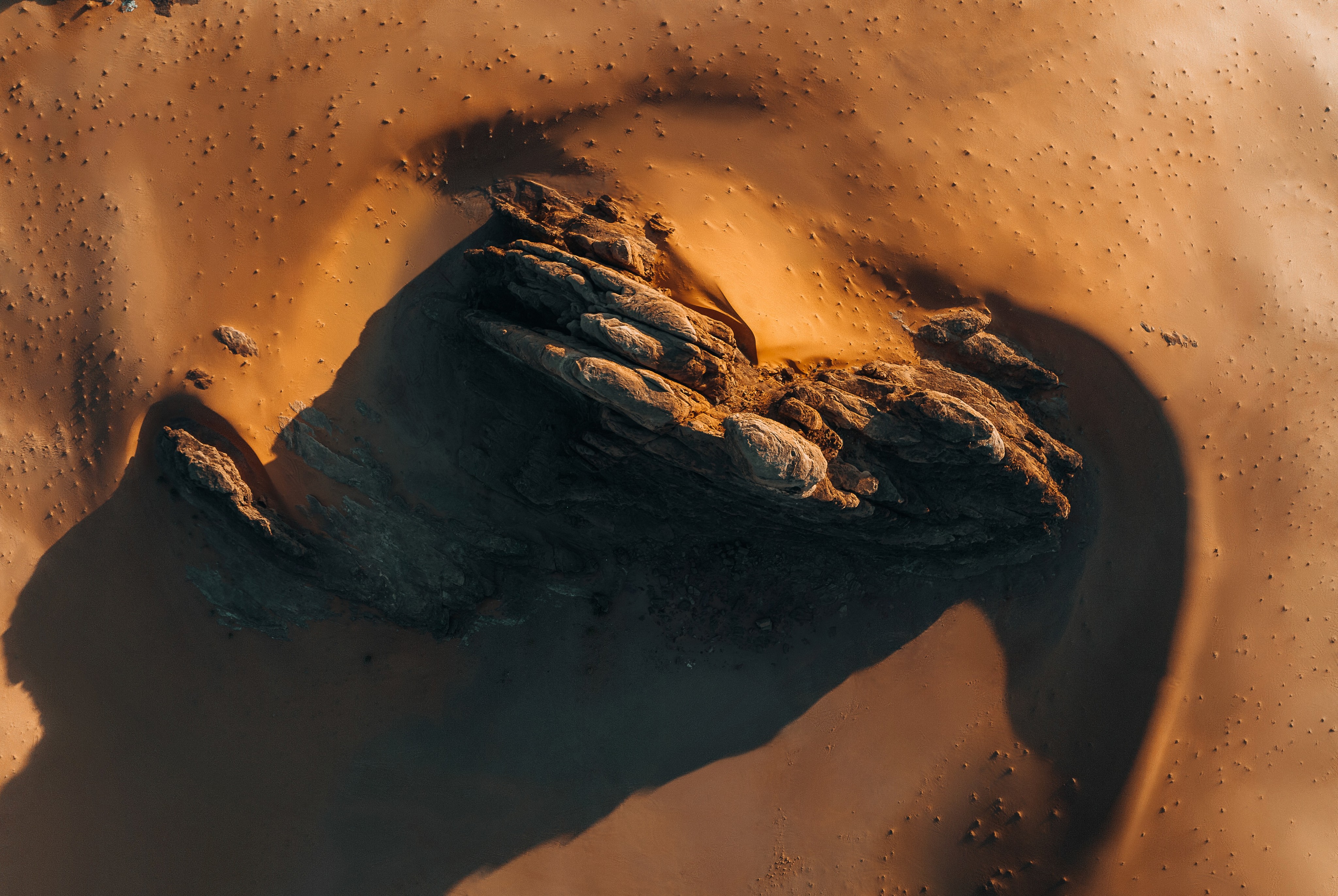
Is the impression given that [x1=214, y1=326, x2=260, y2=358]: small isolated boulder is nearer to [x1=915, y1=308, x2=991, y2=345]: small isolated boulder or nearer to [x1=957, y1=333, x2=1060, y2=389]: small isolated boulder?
[x1=915, y1=308, x2=991, y2=345]: small isolated boulder

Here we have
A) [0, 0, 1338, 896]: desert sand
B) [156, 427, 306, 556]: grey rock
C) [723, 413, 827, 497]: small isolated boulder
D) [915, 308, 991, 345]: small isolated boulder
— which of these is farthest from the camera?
[915, 308, 991, 345]: small isolated boulder

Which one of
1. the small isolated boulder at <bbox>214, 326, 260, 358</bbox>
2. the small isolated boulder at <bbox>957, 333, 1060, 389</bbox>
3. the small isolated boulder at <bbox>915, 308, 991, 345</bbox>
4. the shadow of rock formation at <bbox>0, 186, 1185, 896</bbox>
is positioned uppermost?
the small isolated boulder at <bbox>214, 326, 260, 358</bbox>

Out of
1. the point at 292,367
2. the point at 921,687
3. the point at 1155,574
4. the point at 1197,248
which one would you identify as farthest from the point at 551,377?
the point at 1197,248

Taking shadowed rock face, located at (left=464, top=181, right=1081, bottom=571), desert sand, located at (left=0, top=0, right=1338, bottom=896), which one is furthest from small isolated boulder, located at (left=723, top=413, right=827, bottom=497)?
desert sand, located at (left=0, top=0, right=1338, bottom=896)

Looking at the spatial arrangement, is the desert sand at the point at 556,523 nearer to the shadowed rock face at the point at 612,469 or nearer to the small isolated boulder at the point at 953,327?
the shadowed rock face at the point at 612,469

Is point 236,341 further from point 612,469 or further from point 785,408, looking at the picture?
point 785,408

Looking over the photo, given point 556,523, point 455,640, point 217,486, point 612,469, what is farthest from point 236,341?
point 612,469

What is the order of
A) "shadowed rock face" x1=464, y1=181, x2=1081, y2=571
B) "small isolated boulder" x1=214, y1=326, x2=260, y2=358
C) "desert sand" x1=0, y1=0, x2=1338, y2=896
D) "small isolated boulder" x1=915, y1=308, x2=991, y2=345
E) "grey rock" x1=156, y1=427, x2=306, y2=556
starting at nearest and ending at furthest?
1. "shadowed rock face" x1=464, y1=181, x2=1081, y2=571
2. "grey rock" x1=156, y1=427, x2=306, y2=556
3. "small isolated boulder" x1=214, y1=326, x2=260, y2=358
4. "desert sand" x1=0, y1=0, x2=1338, y2=896
5. "small isolated boulder" x1=915, y1=308, x2=991, y2=345

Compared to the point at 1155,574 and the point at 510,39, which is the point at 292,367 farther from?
the point at 1155,574
